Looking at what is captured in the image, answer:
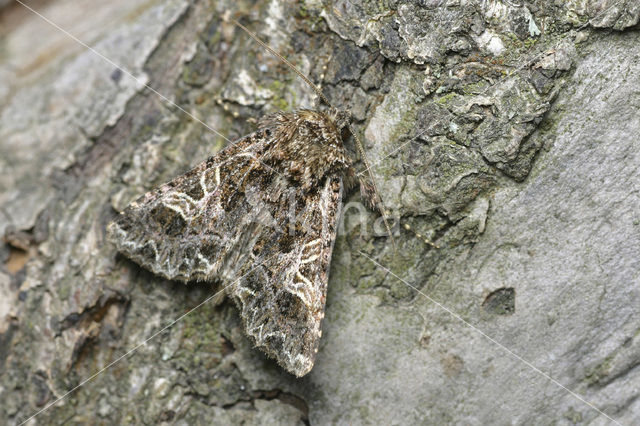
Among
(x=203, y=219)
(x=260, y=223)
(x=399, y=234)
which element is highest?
(x=399, y=234)

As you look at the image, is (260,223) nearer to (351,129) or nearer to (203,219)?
(203,219)

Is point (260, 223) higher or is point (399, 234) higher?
point (399, 234)

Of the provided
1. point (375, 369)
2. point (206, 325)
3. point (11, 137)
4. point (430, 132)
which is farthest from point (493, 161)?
point (11, 137)

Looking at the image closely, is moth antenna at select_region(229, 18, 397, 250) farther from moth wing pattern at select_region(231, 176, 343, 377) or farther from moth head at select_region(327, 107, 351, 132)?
moth wing pattern at select_region(231, 176, 343, 377)

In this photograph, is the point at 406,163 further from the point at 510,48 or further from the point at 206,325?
the point at 206,325

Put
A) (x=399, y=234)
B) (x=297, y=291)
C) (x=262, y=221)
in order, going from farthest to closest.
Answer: (x=262, y=221) < (x=297, y=291) < (x=399, y=234)

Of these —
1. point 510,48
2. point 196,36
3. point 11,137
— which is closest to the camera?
point 510,48

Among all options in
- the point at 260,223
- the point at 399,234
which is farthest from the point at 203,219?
the point at 399,234

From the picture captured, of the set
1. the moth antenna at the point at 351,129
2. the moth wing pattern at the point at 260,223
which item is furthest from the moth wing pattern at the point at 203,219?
the moth antenna at the point at 351,129
